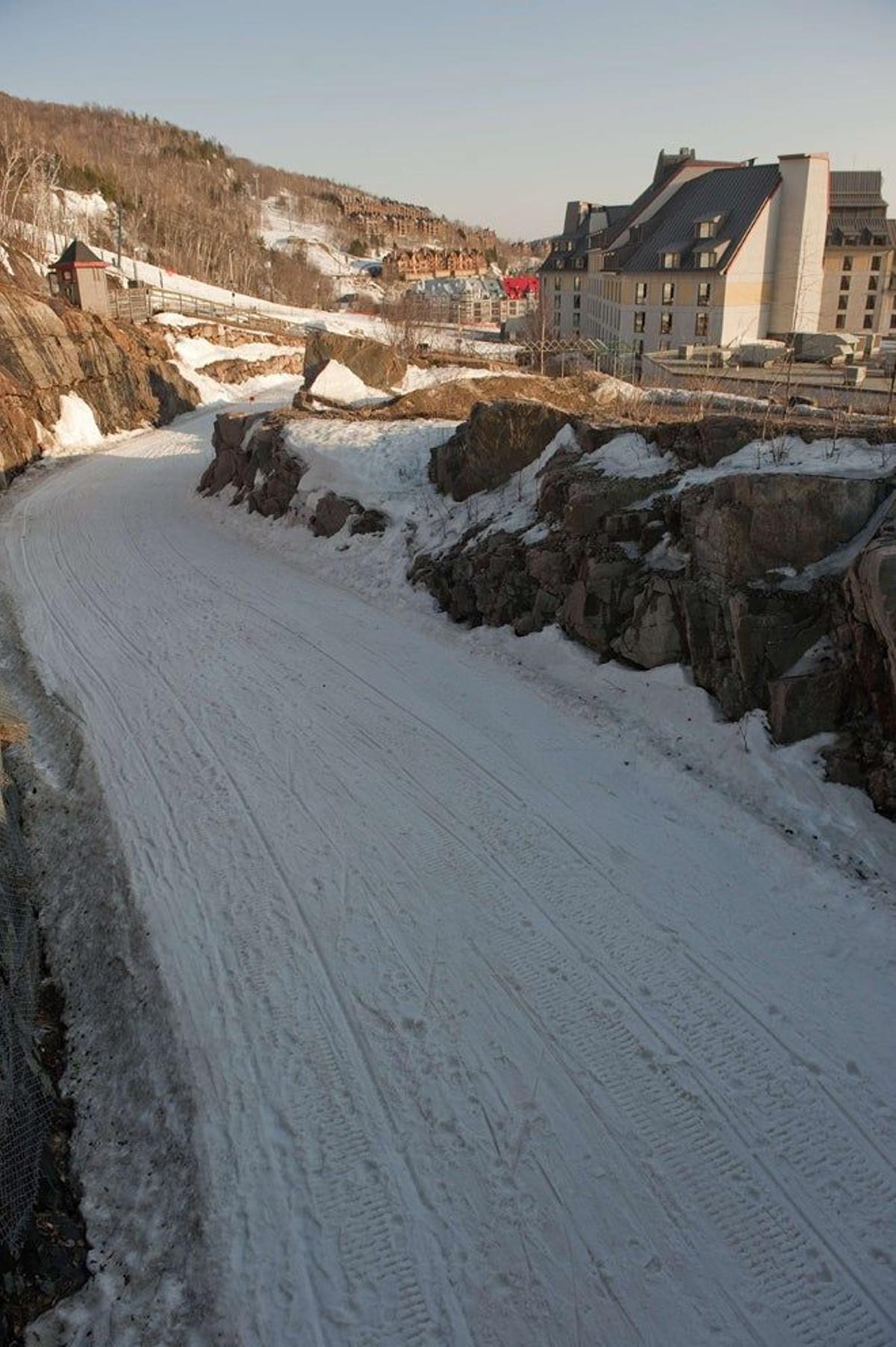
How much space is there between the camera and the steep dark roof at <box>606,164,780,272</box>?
1703 inches

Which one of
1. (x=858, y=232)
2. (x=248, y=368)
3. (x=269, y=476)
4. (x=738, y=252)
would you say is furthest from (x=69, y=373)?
(x=858, y=232)

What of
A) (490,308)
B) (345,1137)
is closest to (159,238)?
(490,308)

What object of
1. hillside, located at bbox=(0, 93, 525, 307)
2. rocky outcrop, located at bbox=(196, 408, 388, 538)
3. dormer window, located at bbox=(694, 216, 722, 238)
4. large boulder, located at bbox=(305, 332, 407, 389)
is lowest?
rocky outcrop, located at bbox=(196, 408, 388, 538)

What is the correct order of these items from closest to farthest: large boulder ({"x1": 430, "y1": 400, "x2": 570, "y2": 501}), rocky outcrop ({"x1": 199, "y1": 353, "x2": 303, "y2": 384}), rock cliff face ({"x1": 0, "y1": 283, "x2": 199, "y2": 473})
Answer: large boulder ({"x1": 430, "y1": 400, "x2": 570, "y2": 501})
rock cliff face ({"x1": 0, "y1": 283, "x2": 199, "y2": 473})
rocky outcrop ({"x1": 199, "y1": 353, "x2": 303, "y2": 384})

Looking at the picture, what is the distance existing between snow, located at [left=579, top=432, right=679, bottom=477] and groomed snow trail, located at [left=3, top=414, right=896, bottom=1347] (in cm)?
346

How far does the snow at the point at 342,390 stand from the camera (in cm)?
2103

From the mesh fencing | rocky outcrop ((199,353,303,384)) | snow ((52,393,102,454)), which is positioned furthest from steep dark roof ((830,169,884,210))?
the mesh fencing

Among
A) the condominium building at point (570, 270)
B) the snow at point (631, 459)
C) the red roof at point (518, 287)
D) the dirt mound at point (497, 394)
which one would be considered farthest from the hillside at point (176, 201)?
the snow at point (631, 459)

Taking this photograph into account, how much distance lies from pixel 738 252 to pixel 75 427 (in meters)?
33.8

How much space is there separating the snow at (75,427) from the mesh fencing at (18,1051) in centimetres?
2373

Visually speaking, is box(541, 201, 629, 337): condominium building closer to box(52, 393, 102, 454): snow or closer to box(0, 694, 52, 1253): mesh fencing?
box(52, 393, 102, 454): snow

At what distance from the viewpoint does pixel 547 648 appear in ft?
34.4

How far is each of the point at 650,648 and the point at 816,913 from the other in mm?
3701

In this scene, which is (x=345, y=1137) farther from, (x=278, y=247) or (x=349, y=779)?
(x=278, y=247)
